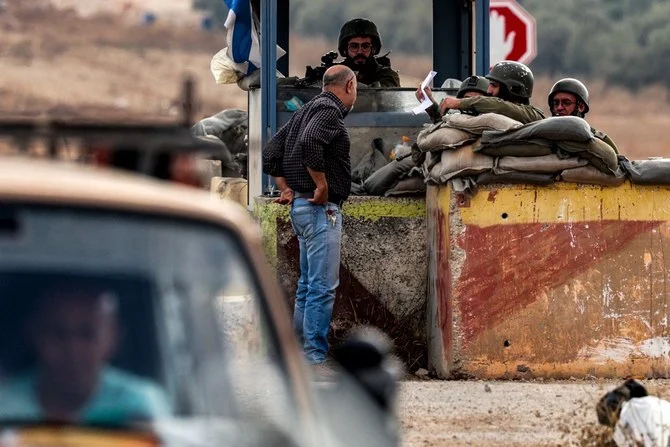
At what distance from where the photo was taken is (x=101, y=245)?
3170 mm

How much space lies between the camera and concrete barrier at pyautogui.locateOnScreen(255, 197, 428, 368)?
10523 mm

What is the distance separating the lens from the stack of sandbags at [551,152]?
375 inches

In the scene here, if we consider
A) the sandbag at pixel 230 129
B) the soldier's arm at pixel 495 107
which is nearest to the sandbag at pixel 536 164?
the soldier's arm at pixel 495 107

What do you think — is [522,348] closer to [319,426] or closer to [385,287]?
[385,287]

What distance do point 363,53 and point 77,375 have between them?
8801 millimetres

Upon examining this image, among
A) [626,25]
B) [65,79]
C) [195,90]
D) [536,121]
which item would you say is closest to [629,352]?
[536,121]

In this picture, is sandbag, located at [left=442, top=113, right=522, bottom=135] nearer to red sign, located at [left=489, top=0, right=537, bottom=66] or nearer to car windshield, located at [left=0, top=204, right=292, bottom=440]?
red sign, located at [left=489, top=0, right=537, bottom=66]

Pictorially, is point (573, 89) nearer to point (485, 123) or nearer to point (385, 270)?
point (485, 123)

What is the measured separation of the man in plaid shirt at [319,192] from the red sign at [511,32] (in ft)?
14.5

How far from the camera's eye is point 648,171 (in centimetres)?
968

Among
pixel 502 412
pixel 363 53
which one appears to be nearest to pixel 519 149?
pixel 502 412

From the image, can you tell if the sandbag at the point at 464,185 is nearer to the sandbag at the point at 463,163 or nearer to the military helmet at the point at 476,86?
the sandbag at the point at 463,163

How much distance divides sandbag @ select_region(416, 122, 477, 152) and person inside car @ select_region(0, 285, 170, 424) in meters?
6.57

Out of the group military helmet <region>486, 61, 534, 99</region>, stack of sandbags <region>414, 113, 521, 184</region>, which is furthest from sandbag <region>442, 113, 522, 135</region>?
military helmet <region>486, 61, 534, 99</region>
